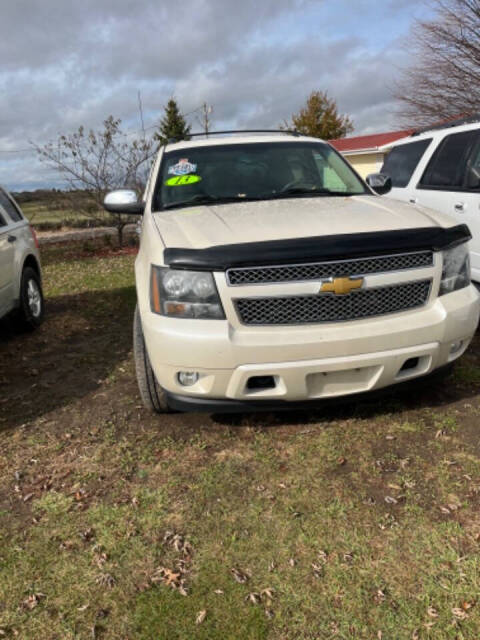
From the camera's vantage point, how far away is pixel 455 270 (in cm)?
302

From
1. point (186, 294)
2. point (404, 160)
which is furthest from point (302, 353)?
point (404, 160)

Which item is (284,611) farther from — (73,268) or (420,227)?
(73,268)

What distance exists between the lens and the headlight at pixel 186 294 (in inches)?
105

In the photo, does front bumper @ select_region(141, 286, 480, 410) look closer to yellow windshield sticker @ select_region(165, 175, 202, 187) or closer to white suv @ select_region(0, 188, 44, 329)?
yellow windshield sticker @ select_region(165, 175, 202, 187)

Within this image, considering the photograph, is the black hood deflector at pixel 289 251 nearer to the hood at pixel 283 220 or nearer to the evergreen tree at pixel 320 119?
the hood at pixel 283 220

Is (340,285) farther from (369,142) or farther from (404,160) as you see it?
(369,142)

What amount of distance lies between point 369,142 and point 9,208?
26839mm

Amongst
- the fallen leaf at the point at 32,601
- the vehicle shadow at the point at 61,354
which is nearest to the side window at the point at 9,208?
the vehicle shadow at the point at 61,354

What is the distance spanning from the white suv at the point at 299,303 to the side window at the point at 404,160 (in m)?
3.22

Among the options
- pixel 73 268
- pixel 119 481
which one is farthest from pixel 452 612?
pixel 73 268

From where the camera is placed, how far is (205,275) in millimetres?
2656

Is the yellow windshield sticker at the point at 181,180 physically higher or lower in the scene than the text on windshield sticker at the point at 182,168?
lower

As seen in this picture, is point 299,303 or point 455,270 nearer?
point 299,303

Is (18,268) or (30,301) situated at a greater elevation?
(18,268)
